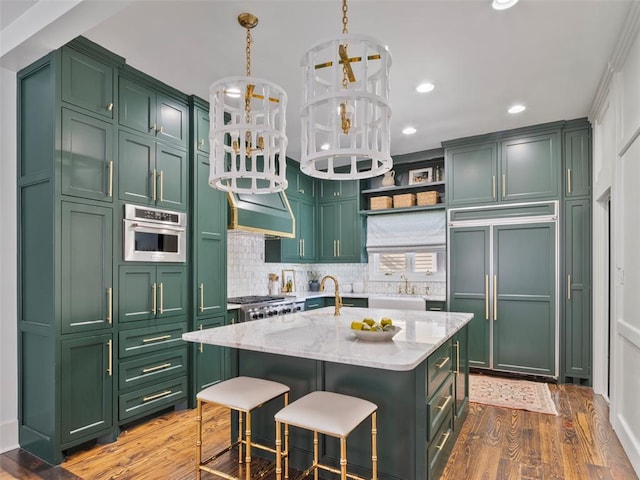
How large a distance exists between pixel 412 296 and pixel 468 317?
7.34ft

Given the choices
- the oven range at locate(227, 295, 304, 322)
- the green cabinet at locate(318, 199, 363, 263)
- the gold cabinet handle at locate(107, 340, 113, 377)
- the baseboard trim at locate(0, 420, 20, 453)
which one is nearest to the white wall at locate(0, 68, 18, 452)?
the baseboard trim at locate(0, 420, 20, 453)

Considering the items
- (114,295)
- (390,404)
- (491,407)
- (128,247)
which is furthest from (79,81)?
(491,407)

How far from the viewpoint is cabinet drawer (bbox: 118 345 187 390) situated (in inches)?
115

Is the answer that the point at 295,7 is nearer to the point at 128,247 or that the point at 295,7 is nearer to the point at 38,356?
the point at 128,247

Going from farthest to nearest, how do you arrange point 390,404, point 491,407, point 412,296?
1. point 412,296
2. point 491,407
3. point 390,404

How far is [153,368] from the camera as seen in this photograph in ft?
10.2

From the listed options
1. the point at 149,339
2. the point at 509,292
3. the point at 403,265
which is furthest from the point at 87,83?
the point at 509,292

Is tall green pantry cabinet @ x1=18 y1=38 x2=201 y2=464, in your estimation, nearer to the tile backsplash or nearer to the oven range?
the oven range

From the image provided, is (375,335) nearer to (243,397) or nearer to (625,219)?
(243,397)

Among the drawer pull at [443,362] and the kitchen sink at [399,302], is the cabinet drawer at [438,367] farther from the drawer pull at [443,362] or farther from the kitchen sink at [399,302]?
the kitchen sink at [399,302]

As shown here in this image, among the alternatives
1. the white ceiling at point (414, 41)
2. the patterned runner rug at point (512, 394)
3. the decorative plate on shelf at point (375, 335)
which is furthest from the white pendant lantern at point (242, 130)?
the patterned runner rug at point (512, 394)

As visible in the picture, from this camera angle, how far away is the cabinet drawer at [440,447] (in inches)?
84.9

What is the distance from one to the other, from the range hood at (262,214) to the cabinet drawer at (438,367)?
7.35 ft

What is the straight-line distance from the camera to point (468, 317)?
304cm
